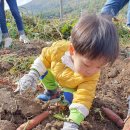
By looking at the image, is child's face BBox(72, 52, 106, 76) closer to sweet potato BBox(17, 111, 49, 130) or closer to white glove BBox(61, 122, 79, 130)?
white glove BBox(61, 122, 79, 130)

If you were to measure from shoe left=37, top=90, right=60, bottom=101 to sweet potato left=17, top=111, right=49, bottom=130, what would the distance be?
15.0 inches

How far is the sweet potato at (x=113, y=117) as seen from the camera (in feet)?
8.96

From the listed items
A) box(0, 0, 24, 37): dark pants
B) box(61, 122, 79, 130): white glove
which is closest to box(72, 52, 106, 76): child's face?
box(61, 122, 79, 130): white glove

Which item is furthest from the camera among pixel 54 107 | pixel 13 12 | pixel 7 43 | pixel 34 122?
pixel 13 12

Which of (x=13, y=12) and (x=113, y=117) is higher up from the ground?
(x=113, y=117)

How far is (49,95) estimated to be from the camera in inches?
119

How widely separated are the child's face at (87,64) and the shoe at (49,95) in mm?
691

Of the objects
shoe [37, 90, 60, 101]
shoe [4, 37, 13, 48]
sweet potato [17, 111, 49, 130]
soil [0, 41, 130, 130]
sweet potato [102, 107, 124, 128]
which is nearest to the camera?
sweet potato [17, 111, 49, 130]

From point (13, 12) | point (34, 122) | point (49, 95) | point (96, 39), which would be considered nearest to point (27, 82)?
point (34, 122)

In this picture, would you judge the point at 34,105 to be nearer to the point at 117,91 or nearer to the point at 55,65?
the point at 55,65

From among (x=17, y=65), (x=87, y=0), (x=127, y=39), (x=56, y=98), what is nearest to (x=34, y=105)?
(x=56, y=98)

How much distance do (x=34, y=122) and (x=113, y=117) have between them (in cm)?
66

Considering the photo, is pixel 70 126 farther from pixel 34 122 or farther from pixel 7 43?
pixel 7 43

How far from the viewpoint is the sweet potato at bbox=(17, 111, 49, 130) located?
95.3 inches
